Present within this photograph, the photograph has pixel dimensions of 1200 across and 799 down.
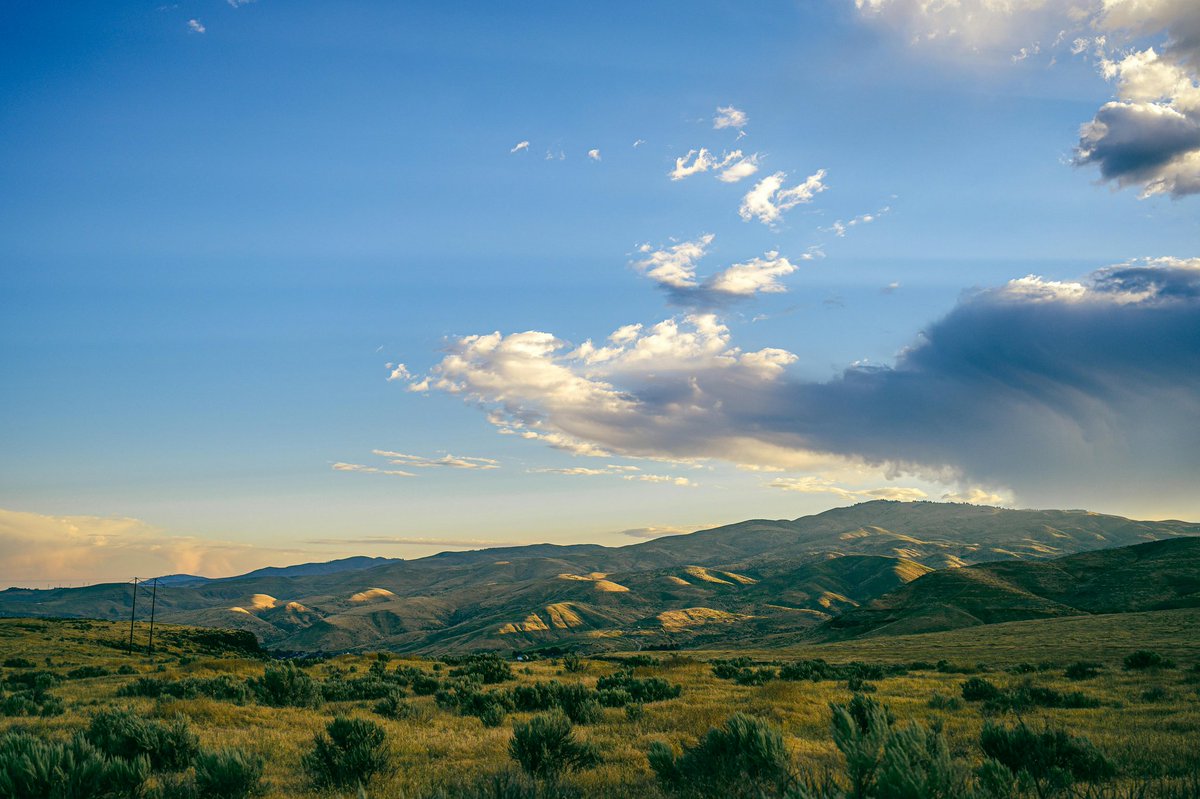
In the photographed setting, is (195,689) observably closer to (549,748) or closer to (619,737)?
(619,737)

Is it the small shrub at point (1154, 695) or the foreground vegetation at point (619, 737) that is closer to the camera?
the foreground vegetation at point (619, 737)

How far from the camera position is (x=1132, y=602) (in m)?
89.8

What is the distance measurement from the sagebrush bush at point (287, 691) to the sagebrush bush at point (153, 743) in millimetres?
7586

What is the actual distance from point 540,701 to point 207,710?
7.98 metres

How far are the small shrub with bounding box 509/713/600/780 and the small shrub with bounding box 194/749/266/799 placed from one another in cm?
356

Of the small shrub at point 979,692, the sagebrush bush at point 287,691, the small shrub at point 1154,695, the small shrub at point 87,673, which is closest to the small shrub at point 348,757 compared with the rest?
the sagebrush bush at point 287,691

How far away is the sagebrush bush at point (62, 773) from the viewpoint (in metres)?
6.95

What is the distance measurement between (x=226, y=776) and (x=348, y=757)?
1652mm

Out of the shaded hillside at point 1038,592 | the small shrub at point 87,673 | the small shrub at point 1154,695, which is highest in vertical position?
the small shrub at point 1154,695

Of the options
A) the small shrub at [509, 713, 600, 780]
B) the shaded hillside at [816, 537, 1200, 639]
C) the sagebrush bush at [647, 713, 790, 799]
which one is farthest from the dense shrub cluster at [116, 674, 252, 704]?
the shaded hillside at [816, 537, 1200, 639]

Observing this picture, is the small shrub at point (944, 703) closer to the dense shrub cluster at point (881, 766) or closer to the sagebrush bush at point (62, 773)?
the dense shrub cluster at point (881, 766)

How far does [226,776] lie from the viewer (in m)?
8.05

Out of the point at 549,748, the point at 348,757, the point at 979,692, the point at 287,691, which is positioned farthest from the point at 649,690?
the point at 348,757

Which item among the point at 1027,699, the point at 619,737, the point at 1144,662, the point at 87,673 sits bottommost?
the point at 87,673
